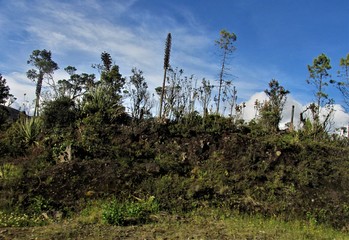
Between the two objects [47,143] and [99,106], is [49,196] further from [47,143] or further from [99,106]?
[99,106]

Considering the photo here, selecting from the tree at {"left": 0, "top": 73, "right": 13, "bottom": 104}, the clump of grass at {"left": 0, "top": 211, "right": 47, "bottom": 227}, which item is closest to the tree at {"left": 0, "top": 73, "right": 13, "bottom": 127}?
the tree at {"left": 0, "top": 73, "right": 13, "bottom": 104}

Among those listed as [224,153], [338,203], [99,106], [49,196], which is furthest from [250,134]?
[49,196]

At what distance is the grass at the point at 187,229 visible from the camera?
4.71m

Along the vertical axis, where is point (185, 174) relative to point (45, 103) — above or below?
below

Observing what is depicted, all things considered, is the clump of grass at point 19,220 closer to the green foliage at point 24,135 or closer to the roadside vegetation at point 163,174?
the roadside vegetation at point 163,174

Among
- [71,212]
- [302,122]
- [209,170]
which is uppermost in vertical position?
[302,122]

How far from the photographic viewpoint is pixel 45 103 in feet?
32.1

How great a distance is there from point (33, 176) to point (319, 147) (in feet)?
24.4

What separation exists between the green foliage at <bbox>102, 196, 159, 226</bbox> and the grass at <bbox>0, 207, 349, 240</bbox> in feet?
0.46

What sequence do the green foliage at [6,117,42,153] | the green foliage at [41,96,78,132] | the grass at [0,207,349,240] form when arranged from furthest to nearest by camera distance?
1. the green foliage at [41,96,78,132]
2. the green foliage at [6,117,42,153]
3. the grass at [0,207,349,240]

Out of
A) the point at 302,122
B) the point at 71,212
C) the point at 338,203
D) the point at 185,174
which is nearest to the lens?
the point at 71,212

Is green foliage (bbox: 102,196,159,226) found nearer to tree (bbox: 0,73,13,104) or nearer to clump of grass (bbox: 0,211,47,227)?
clump of grass (bbox: 0,211,47,227)

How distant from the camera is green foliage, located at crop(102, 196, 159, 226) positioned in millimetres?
5273

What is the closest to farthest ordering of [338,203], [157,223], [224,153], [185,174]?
[157,223]
[338,203]
[185,174]
[224,153]
